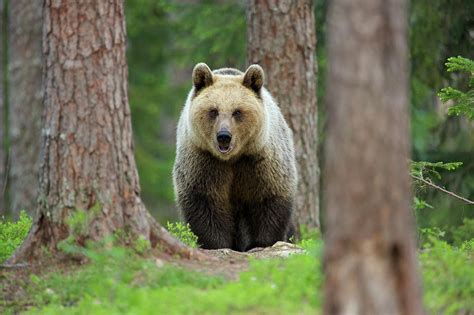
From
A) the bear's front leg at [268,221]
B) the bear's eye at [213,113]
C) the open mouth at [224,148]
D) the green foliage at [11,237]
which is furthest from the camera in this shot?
the bear's front leg at [268,221]

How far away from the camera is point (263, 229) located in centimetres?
873

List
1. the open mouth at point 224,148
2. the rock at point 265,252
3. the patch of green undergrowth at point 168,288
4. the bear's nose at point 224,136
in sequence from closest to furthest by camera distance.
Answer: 1. the patch of green undergrowth at point 168,288
2. the rock at point 265,252
3. the bear's nose at point 224,136
4. the open mouth at point 224,148

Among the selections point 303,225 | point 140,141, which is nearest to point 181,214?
point 303,225

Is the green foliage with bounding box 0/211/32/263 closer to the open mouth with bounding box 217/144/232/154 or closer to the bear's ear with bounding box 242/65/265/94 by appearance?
the open mouth with bounding box 217/144/232/154

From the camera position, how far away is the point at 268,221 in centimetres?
877

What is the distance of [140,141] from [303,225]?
11.2 m

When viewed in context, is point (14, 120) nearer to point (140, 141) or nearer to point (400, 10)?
point (140, 141)

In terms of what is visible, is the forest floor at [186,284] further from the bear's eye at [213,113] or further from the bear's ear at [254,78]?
the bear's ear at [254,78]

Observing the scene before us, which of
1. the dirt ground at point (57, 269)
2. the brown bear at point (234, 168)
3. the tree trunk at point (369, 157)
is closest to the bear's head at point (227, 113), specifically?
the brown bear at point (234, 168)

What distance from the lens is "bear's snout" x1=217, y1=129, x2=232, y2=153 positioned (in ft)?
26.9

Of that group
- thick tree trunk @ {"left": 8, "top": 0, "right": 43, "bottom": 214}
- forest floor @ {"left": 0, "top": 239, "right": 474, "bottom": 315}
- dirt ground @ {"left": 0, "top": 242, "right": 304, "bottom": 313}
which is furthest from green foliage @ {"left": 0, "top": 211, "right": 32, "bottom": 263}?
thick tree trunk @ {"left": 8, "top": 0, "right": 43, "bottom": 214}

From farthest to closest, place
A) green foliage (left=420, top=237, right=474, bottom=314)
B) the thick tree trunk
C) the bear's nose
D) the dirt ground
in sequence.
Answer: the thick tree trunk < the bear's nose < the dirt ground < green foliage (left=420, top=237, right=474, bottom=314)

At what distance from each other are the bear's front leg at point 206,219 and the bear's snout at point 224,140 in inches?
23.7

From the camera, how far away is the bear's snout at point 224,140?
26.9 ft
